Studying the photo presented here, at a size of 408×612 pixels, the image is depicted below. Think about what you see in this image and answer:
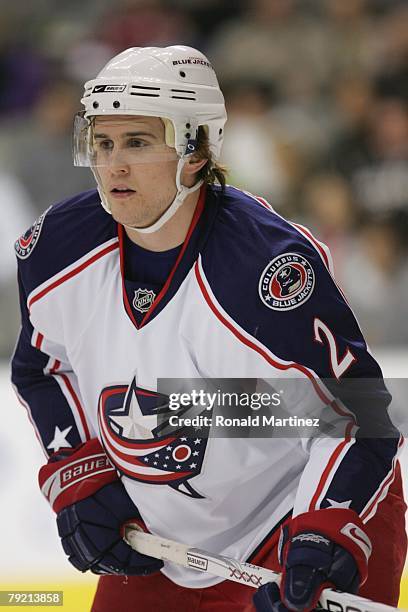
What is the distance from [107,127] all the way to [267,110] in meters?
2.11

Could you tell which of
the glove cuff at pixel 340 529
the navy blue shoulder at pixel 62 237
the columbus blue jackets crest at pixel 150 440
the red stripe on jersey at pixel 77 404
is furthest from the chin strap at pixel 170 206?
the glove cuff at pixel 340 529

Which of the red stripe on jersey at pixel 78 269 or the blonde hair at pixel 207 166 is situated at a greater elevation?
the blonde hair at pixel 207 166

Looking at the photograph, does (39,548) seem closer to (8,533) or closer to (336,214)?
(8,533)

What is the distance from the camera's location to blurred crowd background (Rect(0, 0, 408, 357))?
345 centimetres

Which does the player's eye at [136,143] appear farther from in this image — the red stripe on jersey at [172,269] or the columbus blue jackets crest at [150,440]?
the columbus blue jackets crest at [150,440]

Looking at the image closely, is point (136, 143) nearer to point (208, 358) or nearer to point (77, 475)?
point (208, 358)

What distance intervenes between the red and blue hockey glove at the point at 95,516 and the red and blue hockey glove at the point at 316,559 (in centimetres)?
32

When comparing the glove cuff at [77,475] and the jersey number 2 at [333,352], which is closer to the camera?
the jersey number 2 at [333,352]

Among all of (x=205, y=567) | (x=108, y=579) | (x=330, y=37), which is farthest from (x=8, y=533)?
(x=330, y=37)

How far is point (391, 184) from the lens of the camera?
142 inches

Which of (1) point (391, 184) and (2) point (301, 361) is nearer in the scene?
(2) point (301, 361)

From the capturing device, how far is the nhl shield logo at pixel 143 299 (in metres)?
1.79

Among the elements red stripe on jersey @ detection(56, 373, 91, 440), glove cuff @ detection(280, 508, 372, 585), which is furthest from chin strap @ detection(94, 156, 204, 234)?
glove cuff @ detection(280, 508, 372, 585)

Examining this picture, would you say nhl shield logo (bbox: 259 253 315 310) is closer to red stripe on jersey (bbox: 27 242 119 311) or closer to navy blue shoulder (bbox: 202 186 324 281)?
navy blue shoulder (bbox: 202 186 324 281)
